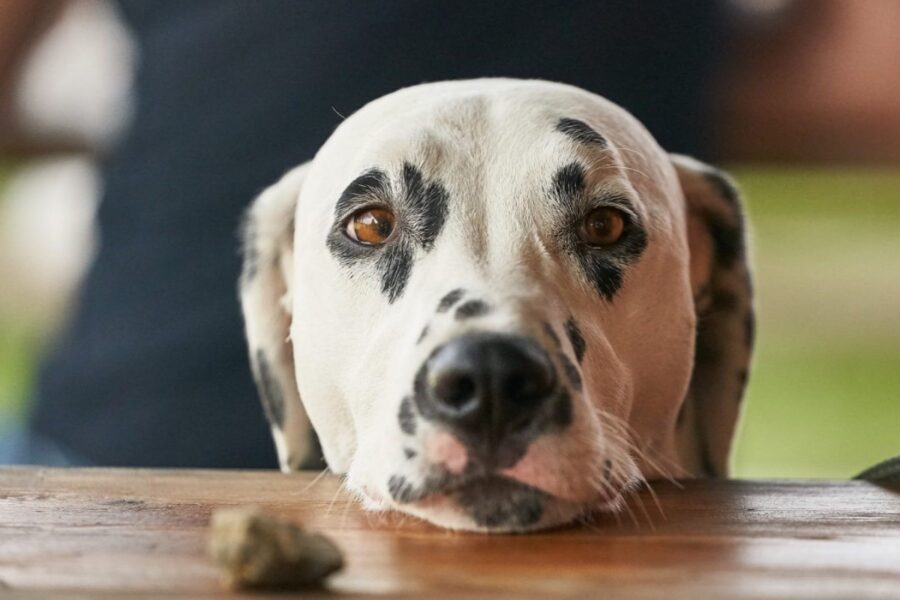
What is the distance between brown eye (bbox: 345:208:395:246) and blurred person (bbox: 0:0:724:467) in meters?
0.64

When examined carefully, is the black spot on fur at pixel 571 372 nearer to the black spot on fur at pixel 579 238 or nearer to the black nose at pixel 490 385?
the black nose at pixel 490 385

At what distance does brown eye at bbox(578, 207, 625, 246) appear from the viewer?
1.57 metres

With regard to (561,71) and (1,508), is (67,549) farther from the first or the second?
(561,71)

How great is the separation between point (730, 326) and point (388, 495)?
2.85ft

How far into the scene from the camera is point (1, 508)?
1289 millimetres

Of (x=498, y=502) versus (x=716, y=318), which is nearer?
(x=498, y=502)

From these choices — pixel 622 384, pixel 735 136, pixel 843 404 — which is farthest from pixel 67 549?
pixel 843 404

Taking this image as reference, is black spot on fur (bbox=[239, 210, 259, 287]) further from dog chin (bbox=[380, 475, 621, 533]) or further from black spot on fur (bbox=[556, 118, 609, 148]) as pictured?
dog chin (bbox=[380, 475, 621, 533])

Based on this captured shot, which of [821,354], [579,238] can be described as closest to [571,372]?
[579,238]

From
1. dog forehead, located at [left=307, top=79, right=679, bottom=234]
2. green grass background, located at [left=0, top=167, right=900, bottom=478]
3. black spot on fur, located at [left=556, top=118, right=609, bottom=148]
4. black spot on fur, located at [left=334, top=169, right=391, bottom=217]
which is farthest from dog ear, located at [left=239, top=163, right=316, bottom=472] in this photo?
green grass background, located at [left=0, top=167, right=900, bottom=478]

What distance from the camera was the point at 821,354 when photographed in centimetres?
362

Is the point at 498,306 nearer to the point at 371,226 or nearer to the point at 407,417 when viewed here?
the point at 407,417

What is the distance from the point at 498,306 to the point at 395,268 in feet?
0.98

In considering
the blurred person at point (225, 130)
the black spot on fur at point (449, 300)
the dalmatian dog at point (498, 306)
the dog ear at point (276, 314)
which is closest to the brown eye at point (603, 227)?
the dalmatian dog at point (498, 306)
